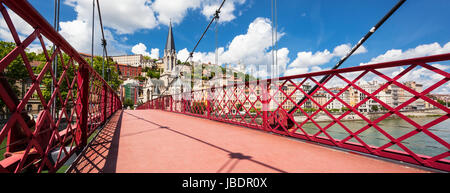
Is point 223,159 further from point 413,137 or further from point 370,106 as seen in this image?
point 413,137

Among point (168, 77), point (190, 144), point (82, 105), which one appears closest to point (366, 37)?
point (190, 144)

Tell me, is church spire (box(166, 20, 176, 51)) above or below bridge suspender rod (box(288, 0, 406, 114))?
above

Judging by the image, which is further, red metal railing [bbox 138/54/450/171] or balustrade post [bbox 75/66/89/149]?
balustrade post [bbox 75/66/89/149]

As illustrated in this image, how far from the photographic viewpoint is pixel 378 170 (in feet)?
5.02

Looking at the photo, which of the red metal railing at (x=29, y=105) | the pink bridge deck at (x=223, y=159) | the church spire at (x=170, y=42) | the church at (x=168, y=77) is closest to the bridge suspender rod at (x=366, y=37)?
the pink bridge deck at (x=223, y=159)

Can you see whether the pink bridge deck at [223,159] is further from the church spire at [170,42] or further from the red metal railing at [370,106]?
the church spire at [170,42]

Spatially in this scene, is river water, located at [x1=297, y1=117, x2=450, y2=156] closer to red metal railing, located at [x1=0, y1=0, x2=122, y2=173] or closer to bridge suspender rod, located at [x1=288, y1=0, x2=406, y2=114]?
bridge suspender rod, located at [x1=288, y1=0, x2=406, y2=114]

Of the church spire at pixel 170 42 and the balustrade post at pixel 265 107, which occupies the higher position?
the church spire at pixel 170 42

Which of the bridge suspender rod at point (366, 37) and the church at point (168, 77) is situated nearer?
the bridge suspender rod at point (366, 37)

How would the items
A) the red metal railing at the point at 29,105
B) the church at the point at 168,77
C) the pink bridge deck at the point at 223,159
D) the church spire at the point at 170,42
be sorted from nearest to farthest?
the red metal railing at the point at 29,105 < the pink bridge deck at the point at 223,159 < the church at the point at 168,77 < the church spire at the point at 170,42

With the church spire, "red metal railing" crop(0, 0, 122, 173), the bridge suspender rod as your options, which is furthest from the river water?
the church spire

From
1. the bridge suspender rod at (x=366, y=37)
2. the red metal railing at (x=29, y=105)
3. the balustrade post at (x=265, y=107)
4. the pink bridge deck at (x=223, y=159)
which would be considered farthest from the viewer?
the balustrade post at (x=265, y=107)
